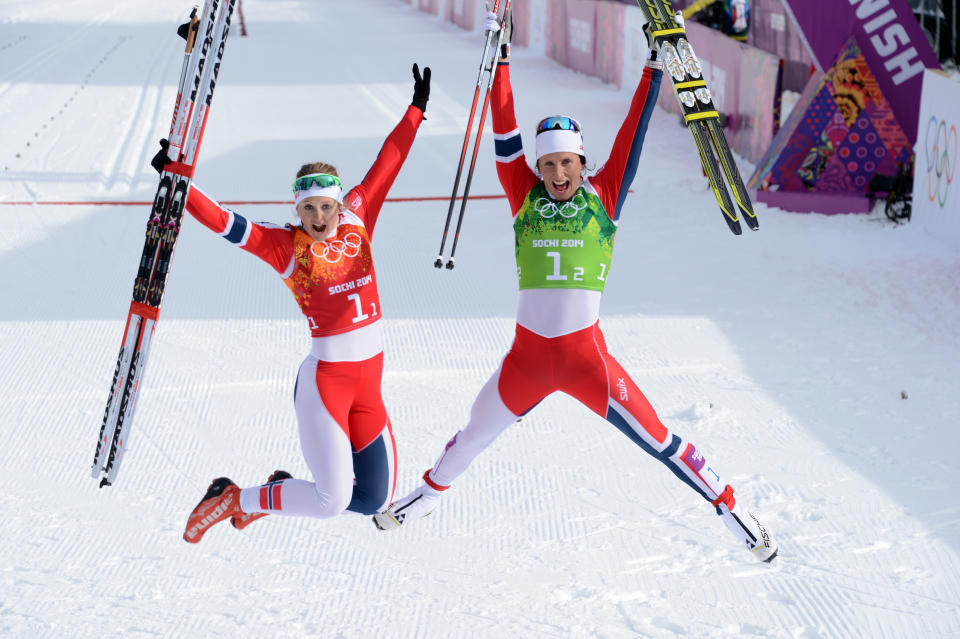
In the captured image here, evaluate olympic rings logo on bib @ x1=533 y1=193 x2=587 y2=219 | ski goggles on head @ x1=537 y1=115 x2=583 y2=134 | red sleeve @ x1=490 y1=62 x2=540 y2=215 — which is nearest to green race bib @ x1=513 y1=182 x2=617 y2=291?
olympic rings logo on bib @ x1=533 y1=193 x2=587 y2=219

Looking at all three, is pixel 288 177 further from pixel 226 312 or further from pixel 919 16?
pixel 919 16

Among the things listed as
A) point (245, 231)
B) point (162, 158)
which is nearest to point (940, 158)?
point (245, 231)

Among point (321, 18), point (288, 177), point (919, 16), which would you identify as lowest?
point (321, 18)

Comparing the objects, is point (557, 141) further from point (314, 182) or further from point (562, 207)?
point (314, 182)

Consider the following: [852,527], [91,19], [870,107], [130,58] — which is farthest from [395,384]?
[91,19]

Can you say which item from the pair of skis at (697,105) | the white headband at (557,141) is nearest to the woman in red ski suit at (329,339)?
the white headband at (557,141)

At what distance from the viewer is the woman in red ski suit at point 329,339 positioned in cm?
449

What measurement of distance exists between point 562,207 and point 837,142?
7.48 metres

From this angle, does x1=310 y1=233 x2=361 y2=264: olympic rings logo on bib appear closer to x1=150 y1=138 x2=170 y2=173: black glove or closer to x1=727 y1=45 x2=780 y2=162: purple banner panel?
x1=150 y1=138 x2=170 y2=173: black glove

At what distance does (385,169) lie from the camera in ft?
15.8

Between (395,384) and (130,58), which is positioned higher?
(395,384)

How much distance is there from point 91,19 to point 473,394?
28555 millimetres

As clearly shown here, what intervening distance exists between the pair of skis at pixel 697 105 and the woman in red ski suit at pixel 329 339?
4.94ft

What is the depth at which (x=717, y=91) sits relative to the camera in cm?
1492
